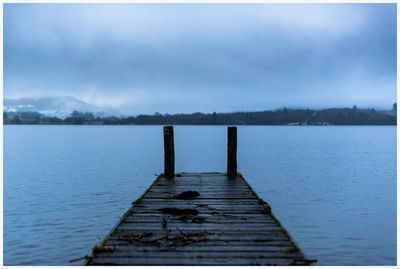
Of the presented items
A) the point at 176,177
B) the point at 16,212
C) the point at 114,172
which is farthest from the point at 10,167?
the point at 176,177

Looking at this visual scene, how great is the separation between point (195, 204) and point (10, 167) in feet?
77.0

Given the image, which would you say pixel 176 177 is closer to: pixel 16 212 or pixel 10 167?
pixel 16 212

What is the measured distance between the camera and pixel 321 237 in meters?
10.4

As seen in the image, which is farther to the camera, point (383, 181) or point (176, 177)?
point (383, 181)

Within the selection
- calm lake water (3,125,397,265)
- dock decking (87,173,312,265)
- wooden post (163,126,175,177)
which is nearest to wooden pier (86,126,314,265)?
dock decking (87,173,312,265)

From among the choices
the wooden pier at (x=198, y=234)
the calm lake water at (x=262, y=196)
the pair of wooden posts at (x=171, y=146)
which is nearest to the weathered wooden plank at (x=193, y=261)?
the wooden pier at (x=198, y=234)

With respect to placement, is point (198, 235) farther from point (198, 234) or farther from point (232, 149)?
point (232, 149)

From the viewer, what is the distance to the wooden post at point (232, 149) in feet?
46.2

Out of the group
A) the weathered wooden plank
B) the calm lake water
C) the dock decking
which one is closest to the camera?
the weathered wooden plank

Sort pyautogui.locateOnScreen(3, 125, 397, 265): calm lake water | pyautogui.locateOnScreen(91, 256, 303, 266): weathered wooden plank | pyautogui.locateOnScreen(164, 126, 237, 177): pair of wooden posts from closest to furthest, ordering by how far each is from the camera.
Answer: pyautogui.locateOnScreen(91, 256, 303, 266): weathered wooden plank, pyautogui.locateOnScreen(3, 125, 397, 265): calm lake water, pyautogui.locateOnScreen(164, 126, 237, 177): pair of wooden posts

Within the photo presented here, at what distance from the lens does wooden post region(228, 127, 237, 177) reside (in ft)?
46.2

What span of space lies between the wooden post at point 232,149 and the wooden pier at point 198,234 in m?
3.67

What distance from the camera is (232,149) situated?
1408cm

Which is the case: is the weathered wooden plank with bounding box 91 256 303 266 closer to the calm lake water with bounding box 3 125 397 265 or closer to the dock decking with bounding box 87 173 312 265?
the dock decking with bounding box 87 173 312 265
